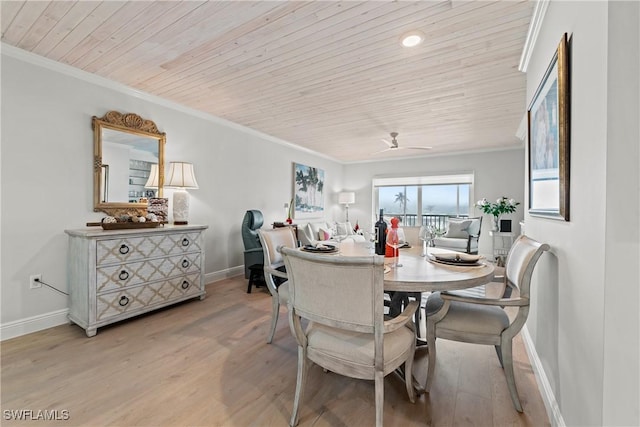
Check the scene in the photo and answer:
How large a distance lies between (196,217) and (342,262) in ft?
10.4

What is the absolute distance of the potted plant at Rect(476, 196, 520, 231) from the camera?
211 inches

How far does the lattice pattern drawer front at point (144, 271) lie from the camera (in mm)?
2414

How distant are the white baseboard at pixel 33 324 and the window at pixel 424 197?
5.89 metres

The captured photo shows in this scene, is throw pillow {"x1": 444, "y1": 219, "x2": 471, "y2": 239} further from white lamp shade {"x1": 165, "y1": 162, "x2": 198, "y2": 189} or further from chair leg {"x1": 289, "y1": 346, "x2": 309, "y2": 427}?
chair leg {"x1": 289, "y1": 346, "x2": 309, "y2": 427}

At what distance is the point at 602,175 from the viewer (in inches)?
39.1

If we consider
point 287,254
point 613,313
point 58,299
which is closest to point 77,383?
point 58,299

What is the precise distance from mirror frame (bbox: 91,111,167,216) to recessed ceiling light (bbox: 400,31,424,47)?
2909 mm

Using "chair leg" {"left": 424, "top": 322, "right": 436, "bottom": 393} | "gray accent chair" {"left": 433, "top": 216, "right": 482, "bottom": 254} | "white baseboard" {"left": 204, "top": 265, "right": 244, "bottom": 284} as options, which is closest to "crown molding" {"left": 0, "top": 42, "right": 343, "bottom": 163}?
"white baseboard" {"left": 204, "top": 265, "right": 244, "bottom": 284}

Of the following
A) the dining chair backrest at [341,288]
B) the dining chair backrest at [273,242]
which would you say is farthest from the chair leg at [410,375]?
the dining chair backrest at [273,242]

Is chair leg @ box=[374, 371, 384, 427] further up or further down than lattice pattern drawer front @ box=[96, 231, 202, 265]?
further down

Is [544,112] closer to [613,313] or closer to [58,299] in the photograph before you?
[613,313]

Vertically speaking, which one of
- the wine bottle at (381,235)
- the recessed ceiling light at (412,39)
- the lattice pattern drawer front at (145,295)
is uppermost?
the recessed ceiling light at (412,39)

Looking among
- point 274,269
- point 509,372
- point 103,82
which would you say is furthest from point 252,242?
point 509,372

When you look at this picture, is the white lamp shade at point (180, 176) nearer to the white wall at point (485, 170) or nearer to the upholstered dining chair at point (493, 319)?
the upholstered dining chair at point (493, 319)
